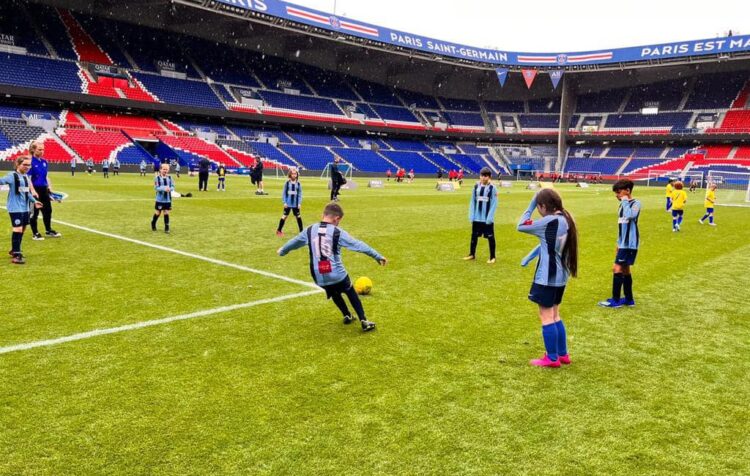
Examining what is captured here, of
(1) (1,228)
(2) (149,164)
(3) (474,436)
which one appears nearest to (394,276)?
(3) (474,436)

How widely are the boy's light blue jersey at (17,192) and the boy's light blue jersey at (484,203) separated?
8.38 metres

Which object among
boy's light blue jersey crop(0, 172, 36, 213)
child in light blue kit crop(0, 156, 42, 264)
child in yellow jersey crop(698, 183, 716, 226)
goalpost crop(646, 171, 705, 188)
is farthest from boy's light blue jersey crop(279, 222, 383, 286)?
goalpost crop(646, 171, 705, 188)

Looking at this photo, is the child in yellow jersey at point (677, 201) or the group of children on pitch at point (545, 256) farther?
the child in yellow jersey at point (677, 201)

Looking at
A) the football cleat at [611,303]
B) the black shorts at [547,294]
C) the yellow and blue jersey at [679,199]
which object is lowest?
the football cleat at [611,303]

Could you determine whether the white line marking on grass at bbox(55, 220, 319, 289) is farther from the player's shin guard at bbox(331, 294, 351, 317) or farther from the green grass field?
the player's shin guard at bbox(331, 294, 351, 317)

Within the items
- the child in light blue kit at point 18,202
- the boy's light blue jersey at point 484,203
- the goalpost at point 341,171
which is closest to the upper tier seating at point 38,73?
the goalpost at point 341,171

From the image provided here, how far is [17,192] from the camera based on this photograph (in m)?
9.09

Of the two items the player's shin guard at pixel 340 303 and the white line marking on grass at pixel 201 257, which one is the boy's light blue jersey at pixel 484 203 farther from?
the player's shin guard at pixel 340 303

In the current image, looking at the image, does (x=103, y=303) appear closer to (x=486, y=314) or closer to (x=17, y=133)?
(x=486, y=314)

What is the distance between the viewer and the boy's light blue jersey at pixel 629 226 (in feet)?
24.4

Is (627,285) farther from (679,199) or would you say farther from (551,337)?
(679,199)

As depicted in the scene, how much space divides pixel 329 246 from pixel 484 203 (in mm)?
5699

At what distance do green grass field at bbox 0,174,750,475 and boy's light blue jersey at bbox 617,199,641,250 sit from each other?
3.15ft

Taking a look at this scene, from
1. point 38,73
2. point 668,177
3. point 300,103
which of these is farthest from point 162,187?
point 668,177
